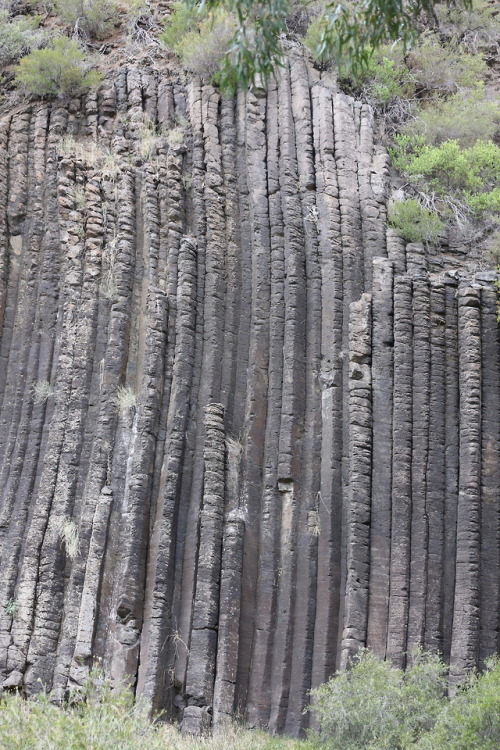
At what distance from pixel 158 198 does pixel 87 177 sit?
152cm

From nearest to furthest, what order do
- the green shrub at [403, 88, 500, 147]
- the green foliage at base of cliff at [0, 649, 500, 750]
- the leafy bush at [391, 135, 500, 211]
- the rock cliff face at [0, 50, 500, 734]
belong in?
the green foliage at base of cliff at [0, 649, 500, 750], the rock cliff face at [0, 50, 500, 734], the leafy bush at [391, 135, 500, 211], the green shrub at [403, 88, 500, 147]

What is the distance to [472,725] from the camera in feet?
36.7

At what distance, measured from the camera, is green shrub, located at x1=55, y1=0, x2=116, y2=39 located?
890 inches

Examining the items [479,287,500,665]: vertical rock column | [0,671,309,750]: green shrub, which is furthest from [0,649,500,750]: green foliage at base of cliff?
[479,287,500,665]: vertical rock column

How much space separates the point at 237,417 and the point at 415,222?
175 inches

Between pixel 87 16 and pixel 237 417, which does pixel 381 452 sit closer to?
pixel 237 417

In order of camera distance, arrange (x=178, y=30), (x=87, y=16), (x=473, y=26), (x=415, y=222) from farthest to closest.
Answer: (x=87, y=16) < (x=473, y=26) < (x=178, y=30) < (x=415, y=222)

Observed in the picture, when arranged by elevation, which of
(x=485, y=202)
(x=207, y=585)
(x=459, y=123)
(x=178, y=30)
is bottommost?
(x=207, y=585)

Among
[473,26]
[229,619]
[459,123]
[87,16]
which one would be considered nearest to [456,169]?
[459,123]

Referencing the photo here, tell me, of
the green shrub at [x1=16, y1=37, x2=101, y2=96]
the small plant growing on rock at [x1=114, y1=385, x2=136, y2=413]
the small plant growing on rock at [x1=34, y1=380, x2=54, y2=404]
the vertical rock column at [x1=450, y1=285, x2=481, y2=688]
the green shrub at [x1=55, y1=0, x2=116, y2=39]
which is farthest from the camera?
the green shrub at [x1=55, y1=0, x2=116, y2=39]

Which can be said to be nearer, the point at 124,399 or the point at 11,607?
the point at 11,607

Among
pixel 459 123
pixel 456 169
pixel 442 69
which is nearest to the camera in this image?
pixel 456 169

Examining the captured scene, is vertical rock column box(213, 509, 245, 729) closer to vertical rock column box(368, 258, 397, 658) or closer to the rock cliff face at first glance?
the rock cliff face

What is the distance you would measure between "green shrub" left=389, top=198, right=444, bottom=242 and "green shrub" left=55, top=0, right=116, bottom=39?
8949mm
